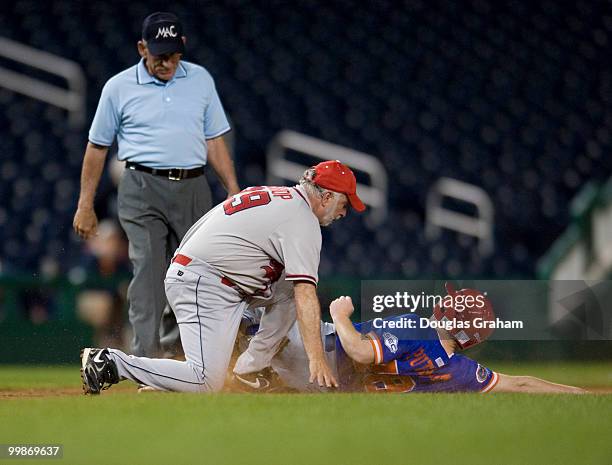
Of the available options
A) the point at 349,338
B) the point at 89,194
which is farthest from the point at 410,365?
the point at 89,194

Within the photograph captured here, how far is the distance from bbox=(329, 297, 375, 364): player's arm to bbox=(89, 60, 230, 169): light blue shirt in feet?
3.72

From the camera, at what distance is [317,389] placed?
13.1 ft

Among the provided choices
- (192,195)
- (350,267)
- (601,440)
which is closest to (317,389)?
(192,195)

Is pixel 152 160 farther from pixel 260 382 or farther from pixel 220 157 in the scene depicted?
pixel 260 382

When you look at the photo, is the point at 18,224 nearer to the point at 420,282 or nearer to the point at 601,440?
the point at 420,282

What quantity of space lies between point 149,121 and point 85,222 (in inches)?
19.7

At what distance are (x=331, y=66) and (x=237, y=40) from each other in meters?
0.86

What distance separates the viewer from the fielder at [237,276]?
362 centimetres

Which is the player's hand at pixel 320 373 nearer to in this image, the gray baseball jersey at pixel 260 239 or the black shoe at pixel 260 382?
the gray baseball jersey at pixel 260 239

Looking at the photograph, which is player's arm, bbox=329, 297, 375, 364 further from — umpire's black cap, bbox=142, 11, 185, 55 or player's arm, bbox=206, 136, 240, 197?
umpire's black cap, bbox=142, 11, 185, 55

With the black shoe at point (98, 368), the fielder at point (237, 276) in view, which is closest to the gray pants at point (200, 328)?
the fielder at point (237, 276)

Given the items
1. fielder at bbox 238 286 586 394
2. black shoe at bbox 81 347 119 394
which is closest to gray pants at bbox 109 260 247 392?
black shoe at bbox 81 347 119 394

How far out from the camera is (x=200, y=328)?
378 centimetres

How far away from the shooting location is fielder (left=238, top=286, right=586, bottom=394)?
12.3ft
